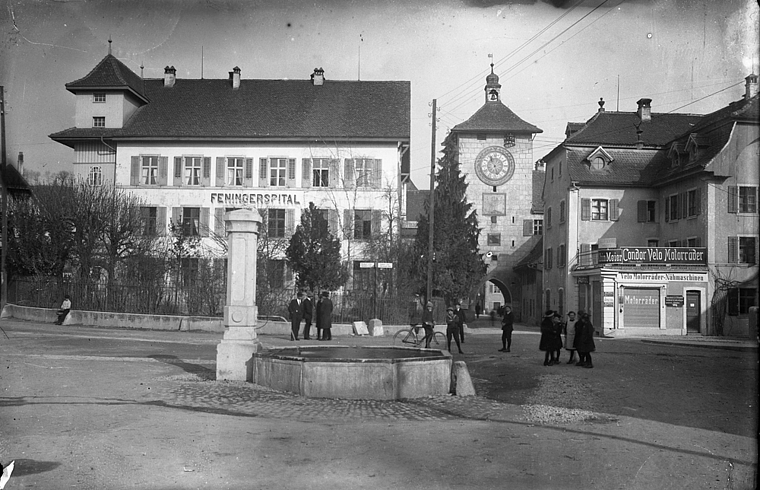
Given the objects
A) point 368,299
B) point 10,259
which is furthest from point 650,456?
point 10,259

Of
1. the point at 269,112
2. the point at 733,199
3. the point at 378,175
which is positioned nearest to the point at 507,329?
the point at 733,199

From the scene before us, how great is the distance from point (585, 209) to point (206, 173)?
87.6ft

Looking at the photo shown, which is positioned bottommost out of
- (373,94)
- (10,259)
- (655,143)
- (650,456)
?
(650,456)

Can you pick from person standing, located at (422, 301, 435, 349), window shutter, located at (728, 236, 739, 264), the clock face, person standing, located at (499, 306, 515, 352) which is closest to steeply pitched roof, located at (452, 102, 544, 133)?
the clock face

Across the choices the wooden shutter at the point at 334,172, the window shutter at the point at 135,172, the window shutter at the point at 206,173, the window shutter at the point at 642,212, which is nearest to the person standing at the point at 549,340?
the wooden shutter at the point at 334,172

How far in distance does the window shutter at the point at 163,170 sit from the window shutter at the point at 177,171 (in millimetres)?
570

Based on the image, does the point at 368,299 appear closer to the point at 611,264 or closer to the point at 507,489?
the point at 611,264

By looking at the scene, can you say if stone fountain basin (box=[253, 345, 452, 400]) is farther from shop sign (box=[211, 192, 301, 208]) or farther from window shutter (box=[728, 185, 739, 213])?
shop sign (box=[211, 192, 301, 208])

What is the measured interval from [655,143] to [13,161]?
49.8 meters

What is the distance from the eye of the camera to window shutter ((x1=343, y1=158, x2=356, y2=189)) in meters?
50.7

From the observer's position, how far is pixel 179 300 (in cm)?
3334

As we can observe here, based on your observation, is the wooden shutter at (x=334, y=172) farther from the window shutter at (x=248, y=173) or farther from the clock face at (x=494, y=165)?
the clock face at (x=494, y=165)

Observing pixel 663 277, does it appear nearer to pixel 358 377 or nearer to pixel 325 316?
pixel 325 316

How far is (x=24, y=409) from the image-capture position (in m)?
10.3
